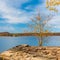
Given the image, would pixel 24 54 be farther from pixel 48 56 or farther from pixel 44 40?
pixel 44 40

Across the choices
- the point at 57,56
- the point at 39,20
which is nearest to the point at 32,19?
the point at 39,20

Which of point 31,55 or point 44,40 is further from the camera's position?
point 44,40

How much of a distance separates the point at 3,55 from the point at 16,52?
607mm

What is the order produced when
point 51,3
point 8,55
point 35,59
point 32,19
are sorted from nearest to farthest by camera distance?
1. point 35,59
2. point 8,55
3. point 51,3
4. point 32,19

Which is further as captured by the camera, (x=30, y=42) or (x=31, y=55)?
(x=30, y=42)

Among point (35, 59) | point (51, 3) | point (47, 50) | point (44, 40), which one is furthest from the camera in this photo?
point (44, 40)

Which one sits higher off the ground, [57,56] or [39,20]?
[39,20]

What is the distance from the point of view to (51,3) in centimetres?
1467

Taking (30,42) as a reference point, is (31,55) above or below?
above

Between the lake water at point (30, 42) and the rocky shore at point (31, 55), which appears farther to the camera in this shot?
the lake water at point (30, 42)

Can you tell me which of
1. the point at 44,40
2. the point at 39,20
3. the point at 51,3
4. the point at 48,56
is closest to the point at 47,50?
the point at 48,56

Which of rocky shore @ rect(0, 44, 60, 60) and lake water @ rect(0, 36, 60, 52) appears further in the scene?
lake water @ rect(0, 36, 60, 52)

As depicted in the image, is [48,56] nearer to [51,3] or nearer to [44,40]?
[51,3]

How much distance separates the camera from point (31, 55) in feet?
36.0
